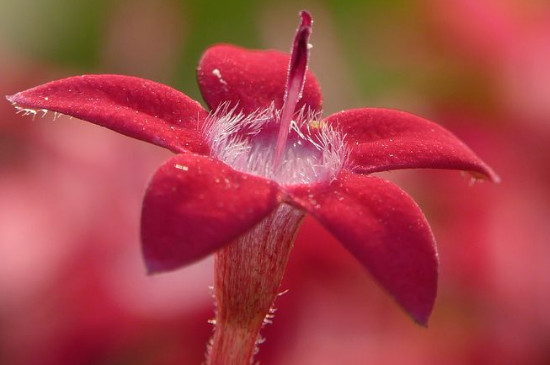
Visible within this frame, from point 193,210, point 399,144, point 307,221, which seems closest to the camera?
point 193,210

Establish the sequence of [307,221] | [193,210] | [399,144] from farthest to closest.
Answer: [307,221] → [399,144] → [193,210]

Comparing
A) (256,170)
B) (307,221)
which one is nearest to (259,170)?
(256,170)

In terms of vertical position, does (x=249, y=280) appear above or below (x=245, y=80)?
below

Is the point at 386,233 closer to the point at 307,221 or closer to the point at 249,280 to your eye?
the point at 249,280

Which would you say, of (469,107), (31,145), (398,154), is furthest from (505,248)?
(398,154)

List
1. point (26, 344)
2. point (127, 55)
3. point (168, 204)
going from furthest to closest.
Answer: point (127, 55), point (26, 344), point (168, 204)

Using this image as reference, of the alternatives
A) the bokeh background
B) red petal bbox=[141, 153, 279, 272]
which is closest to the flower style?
red petal bbox=[141, 153, 279, 272]

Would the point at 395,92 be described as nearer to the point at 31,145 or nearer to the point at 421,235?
the point at 31,145

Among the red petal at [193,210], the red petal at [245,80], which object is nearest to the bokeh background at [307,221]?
the red petal at [245,80]
